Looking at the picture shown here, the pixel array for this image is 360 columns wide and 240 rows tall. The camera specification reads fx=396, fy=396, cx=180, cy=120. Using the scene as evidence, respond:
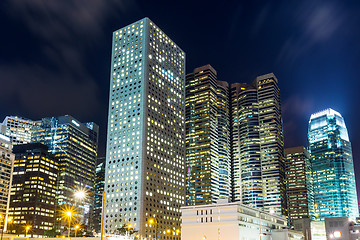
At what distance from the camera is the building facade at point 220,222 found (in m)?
142

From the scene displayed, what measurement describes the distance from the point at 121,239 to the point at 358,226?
13232cm

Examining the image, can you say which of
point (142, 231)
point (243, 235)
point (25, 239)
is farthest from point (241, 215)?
point (25, 239)

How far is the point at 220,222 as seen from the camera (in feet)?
475

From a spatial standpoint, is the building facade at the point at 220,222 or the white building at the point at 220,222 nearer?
the white building at the point at 220,222

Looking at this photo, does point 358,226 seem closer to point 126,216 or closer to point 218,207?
point 218,207

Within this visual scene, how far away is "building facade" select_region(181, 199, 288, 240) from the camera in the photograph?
142250 millimetres

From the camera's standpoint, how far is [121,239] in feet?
402

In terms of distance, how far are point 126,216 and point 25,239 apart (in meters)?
121

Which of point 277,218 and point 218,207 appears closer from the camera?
point 218,207

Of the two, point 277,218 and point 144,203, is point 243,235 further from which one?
point 144,203

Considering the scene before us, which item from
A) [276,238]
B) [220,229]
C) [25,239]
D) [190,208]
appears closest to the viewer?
[25,239]

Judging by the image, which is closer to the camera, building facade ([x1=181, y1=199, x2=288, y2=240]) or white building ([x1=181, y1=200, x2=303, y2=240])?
white building ([x1=181, y1=200, x2=303, y2=240])

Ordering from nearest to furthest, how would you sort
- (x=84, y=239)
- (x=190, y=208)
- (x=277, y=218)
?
(x=84, y=239)
(x=190, y=208)
(x=277, y=218)

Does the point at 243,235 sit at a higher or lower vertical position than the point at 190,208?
lower
